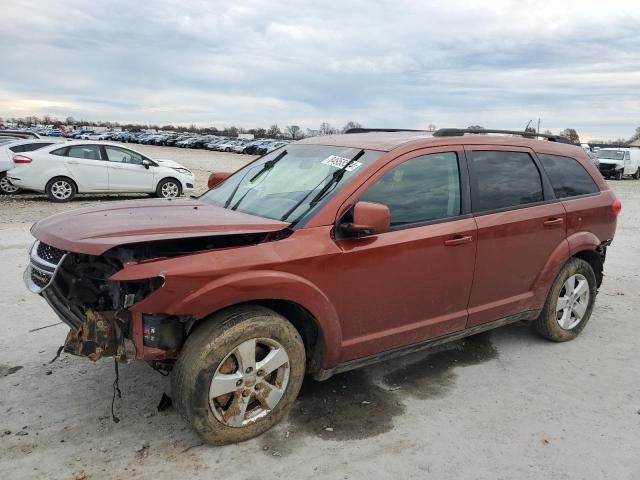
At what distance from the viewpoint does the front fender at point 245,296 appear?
9.20 ft

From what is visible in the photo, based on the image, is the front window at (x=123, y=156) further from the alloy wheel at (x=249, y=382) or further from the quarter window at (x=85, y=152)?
the alloy wheel at (x=249, y=382)

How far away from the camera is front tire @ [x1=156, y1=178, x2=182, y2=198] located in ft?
48.8

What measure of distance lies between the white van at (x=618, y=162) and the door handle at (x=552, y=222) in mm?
28600

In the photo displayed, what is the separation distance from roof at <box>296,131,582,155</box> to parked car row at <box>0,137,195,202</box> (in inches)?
425

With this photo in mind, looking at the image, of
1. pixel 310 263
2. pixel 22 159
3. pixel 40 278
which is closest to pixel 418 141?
pixel 310 263

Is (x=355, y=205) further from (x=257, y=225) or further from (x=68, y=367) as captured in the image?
(x=68, y=367)

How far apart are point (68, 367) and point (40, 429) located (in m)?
0.87

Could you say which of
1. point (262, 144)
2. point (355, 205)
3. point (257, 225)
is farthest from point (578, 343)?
point (262, 144)

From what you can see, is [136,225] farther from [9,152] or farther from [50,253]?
[9,152]

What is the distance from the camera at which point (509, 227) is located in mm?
4137

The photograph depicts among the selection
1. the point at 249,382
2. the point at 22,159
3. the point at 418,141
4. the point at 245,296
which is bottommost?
the point at 249,382

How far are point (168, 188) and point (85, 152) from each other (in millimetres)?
2269

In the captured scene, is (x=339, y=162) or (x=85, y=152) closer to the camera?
(x=339, y=162)

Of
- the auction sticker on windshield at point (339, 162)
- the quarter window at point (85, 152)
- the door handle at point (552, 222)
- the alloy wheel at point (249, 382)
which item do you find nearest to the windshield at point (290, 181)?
the auction sticker on windshield at point (339, 162)
